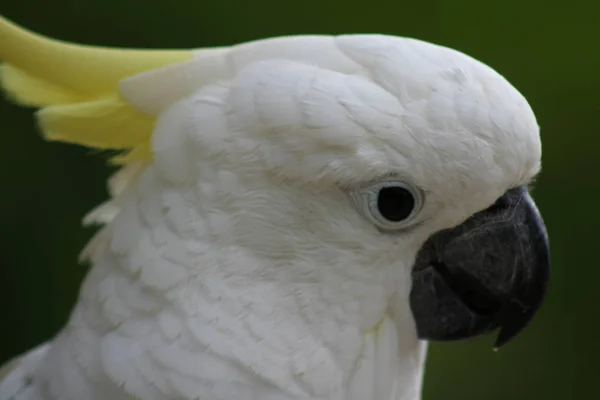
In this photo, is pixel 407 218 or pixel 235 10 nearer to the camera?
pixel 407 218

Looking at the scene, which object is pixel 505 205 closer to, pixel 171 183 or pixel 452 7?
pixel 171 183

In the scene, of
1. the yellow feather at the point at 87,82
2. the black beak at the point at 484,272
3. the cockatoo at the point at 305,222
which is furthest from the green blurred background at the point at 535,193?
the black beak at the point at 484,272

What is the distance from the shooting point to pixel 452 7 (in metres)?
2.84

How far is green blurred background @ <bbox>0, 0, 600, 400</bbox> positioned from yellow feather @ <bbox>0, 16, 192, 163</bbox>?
133 cm

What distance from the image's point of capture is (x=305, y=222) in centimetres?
119

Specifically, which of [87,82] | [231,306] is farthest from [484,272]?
[87,82]

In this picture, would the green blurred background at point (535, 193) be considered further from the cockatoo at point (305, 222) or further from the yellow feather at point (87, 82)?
the cockatoo at point (305, 222)

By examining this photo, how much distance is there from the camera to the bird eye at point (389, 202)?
45.3 inches

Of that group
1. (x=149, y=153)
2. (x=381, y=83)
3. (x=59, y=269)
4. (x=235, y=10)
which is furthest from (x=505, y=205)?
(x=59, y=269)

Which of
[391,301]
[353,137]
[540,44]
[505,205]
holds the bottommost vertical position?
[540,44]

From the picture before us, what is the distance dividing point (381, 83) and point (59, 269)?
1.91 m

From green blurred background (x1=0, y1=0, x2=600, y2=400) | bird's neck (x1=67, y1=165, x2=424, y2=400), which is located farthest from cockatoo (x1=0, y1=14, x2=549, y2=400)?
green blurred background (x1=0, y1=0, x2=600, y2=400)

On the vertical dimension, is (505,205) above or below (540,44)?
above

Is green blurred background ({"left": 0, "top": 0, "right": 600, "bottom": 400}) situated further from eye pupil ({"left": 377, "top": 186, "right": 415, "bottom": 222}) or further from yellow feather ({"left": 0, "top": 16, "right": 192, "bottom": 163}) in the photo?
eye pupil ({"left": 377, "top": 186, "right": 415, "bottom": 222})
